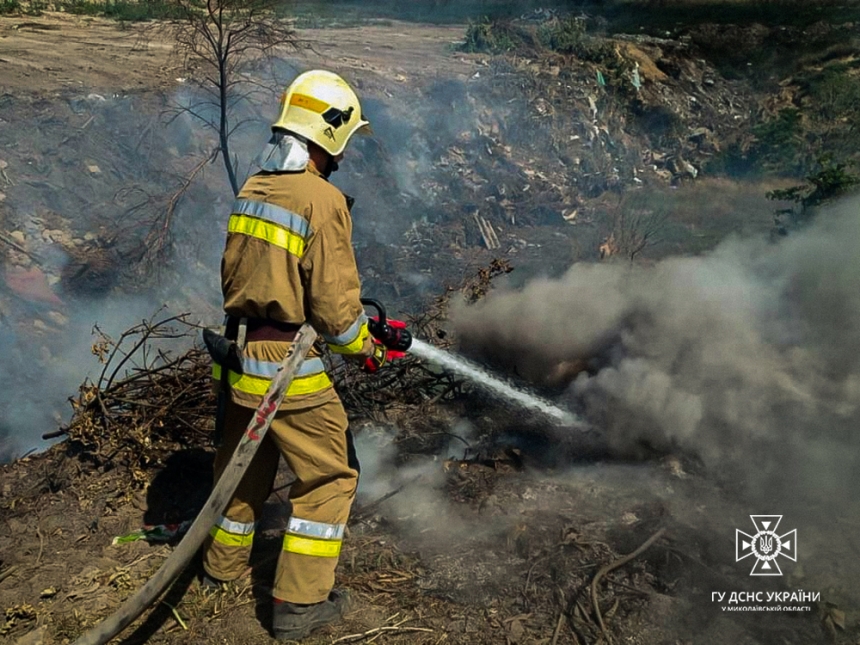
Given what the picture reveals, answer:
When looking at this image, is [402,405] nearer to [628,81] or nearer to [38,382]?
[38,382]

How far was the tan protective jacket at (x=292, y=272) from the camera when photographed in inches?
113

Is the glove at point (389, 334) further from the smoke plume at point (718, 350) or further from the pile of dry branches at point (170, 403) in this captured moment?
the smoke plume at point (718, 350)

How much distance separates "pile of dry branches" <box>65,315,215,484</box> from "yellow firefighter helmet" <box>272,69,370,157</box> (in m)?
1.63

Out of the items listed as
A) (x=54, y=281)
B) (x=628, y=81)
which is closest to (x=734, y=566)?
(x=54, y=281)

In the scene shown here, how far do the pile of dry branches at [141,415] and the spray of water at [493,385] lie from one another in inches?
52.2

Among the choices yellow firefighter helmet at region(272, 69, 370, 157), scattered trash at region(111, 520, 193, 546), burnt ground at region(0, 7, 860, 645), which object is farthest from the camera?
scattered trash at region(111, 520, 193, 546)

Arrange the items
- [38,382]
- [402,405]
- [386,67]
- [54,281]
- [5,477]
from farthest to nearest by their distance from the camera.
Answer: [386,67] < [54,281] < [38,382] < [402,405] < [5,477]

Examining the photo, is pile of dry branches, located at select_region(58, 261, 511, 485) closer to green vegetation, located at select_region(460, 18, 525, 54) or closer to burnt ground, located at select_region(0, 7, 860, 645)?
burnt ground, located at select_region(0, 7, 860, 645)

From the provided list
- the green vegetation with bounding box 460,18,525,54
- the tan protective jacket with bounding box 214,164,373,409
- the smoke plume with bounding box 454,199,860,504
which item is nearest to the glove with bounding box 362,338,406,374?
the tan protective jacket with bounding box 214,164,373,409

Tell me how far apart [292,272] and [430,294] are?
250 inches

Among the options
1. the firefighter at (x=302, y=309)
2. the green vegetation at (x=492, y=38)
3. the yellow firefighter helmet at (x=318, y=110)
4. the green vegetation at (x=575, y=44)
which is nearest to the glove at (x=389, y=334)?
the firefighter at (x=302, y=309)

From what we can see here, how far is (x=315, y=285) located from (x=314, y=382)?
40 centimetres

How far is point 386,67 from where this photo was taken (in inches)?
541

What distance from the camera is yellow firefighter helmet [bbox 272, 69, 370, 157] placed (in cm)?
299
